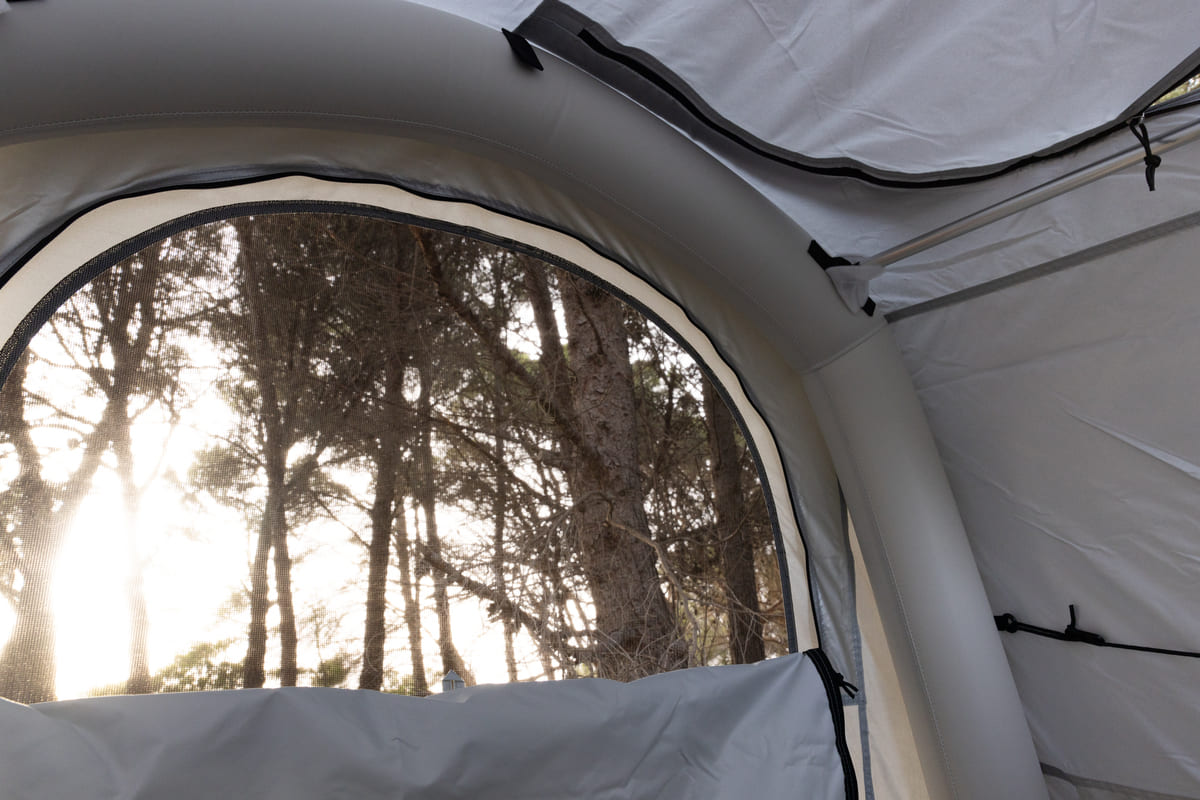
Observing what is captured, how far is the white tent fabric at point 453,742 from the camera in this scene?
42.6 inches

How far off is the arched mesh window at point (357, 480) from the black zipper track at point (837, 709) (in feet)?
4.17

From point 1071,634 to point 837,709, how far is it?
452 millimetres

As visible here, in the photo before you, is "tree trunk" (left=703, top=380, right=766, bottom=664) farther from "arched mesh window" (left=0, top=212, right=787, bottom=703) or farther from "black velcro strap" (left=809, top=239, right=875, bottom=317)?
"black velcro strap" (left=809, top=239, right=875, bottom=317)

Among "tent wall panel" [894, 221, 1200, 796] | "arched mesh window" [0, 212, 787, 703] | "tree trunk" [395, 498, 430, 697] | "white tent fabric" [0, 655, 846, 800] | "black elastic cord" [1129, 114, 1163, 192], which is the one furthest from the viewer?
"tree trunk" [395, 498, 430, 697]

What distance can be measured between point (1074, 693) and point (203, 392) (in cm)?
194

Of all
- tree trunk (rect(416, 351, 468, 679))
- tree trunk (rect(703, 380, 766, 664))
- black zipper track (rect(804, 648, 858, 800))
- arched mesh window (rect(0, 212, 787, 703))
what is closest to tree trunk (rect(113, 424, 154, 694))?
arched mesh window (rect(0, 212, 787, 703))

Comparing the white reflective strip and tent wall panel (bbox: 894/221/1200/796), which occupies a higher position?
the white reflective strip

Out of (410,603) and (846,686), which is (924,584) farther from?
(410,603)

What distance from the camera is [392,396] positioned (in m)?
2.59

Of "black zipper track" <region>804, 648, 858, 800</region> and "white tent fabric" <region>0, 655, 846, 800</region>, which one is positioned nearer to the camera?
"white tent fabric" <region>0, 655, 846, 800</region>

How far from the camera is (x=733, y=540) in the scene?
3705 millimetres

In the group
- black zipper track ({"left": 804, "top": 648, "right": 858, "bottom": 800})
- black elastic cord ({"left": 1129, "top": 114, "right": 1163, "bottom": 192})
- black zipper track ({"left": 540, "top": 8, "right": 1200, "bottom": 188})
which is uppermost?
black zipper track ({"left": 540, "top": 8, "right": 1200, "bottom": 188})

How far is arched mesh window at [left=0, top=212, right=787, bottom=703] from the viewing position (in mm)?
1566

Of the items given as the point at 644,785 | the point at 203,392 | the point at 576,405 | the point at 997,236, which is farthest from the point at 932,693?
the point at 576,405
